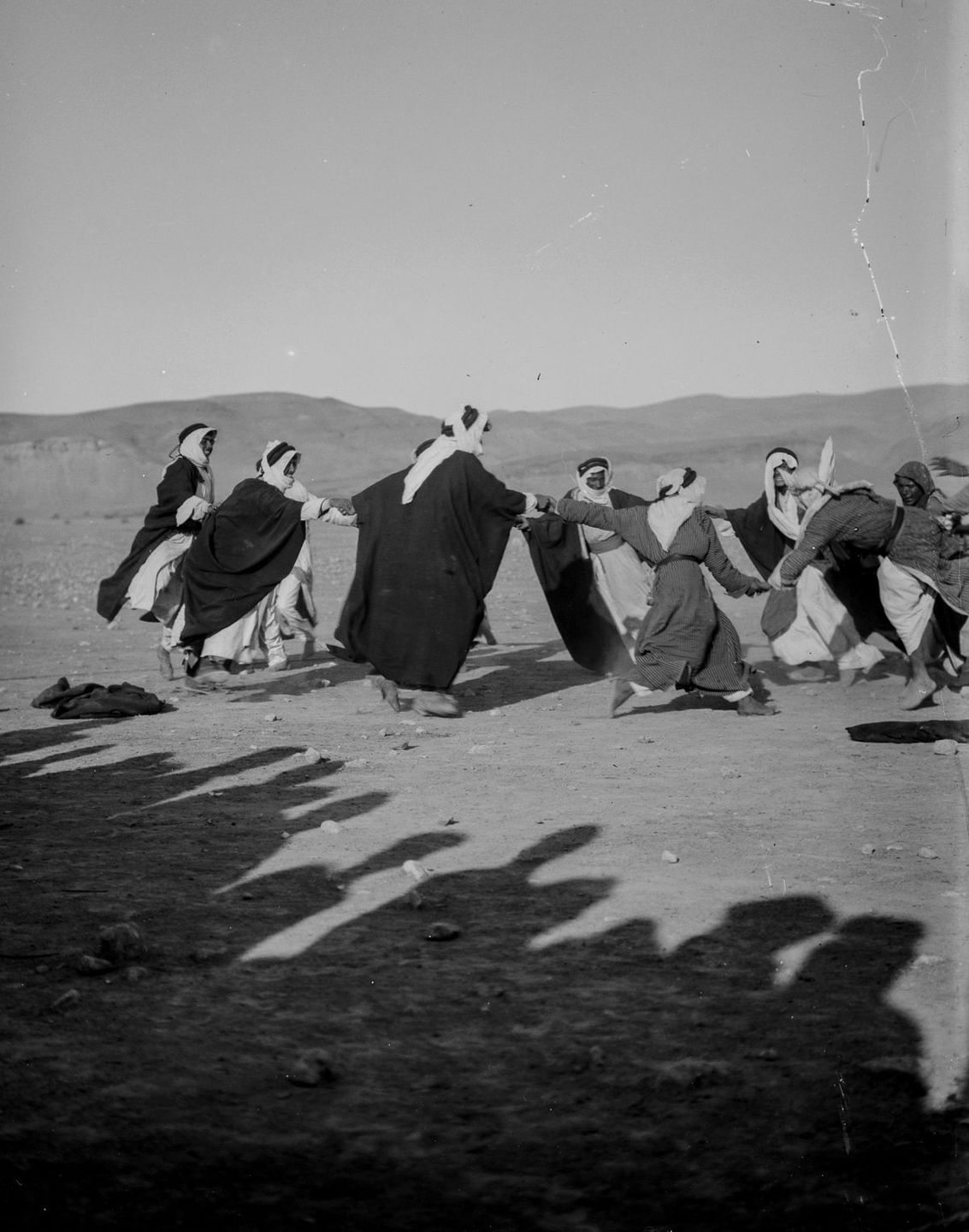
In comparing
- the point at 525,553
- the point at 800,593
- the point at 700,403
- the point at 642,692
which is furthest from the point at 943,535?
the point at 700,403

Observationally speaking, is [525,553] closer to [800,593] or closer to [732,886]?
[800,593]

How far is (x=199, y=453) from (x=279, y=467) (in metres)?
0.54

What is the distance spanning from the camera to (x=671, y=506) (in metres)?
8.65

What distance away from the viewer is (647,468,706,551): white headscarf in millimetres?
A: 8602

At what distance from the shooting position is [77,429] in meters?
73.9

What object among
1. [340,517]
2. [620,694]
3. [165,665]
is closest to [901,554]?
[620,694]

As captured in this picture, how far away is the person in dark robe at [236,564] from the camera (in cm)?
985

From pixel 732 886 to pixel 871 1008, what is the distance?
118 centimetres

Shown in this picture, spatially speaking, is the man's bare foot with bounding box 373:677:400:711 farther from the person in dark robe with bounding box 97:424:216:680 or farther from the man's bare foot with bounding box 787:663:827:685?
the man's bare foot with bounding box 787:663:827:685

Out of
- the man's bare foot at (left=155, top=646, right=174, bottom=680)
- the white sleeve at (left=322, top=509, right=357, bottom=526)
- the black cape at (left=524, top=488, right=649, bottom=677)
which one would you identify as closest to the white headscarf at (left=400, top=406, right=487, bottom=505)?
the white sleeve at (left=322, top=509, right=357, bottom=526)

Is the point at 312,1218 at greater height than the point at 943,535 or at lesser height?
lesser

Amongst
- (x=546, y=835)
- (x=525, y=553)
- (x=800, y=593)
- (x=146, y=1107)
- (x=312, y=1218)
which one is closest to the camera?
(x=312, y=1218)

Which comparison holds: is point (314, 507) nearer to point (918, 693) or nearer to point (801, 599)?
point (801, 599)

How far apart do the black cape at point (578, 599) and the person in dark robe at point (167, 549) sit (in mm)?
2273
